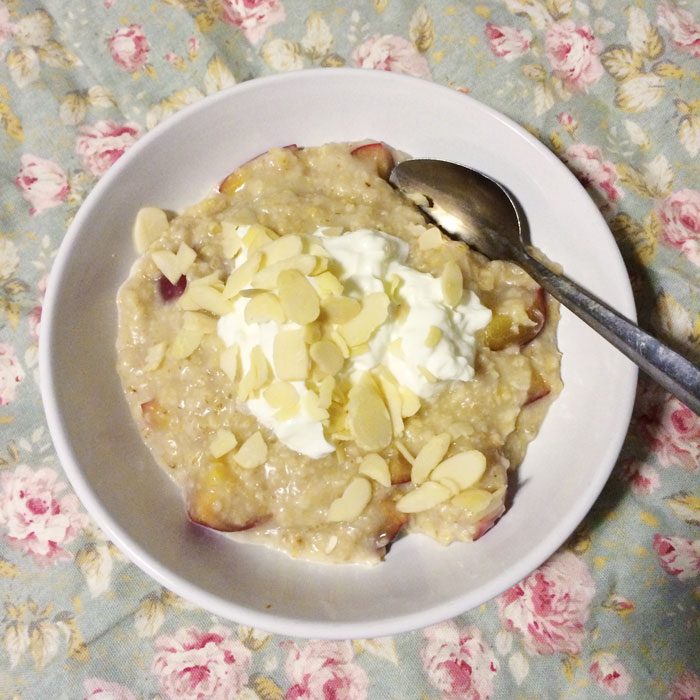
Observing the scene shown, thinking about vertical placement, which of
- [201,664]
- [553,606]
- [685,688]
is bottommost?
[685,688]

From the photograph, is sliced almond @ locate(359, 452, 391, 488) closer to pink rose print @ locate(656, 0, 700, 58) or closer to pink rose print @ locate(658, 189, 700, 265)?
pink rose print @ locate(658, 189, 700, 265)

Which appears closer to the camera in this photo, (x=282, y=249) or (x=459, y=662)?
(x=282, y=249)

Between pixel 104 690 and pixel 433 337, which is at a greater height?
pixel 433 337

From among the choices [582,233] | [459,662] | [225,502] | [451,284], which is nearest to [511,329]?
[451,284]

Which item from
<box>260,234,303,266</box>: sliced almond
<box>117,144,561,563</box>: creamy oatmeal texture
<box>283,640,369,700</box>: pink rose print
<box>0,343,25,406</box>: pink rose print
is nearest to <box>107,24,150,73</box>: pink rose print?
<box>117,144,561,563</box>: creamy oatmeal texture

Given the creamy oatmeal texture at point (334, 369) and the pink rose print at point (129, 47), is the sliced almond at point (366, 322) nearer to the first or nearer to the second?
the creamy oatmeal texture at point (334, 369)

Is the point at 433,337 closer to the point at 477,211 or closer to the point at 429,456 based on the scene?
the point at 429,456

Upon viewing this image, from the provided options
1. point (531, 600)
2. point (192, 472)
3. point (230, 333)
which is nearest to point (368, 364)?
point (230, 333)
